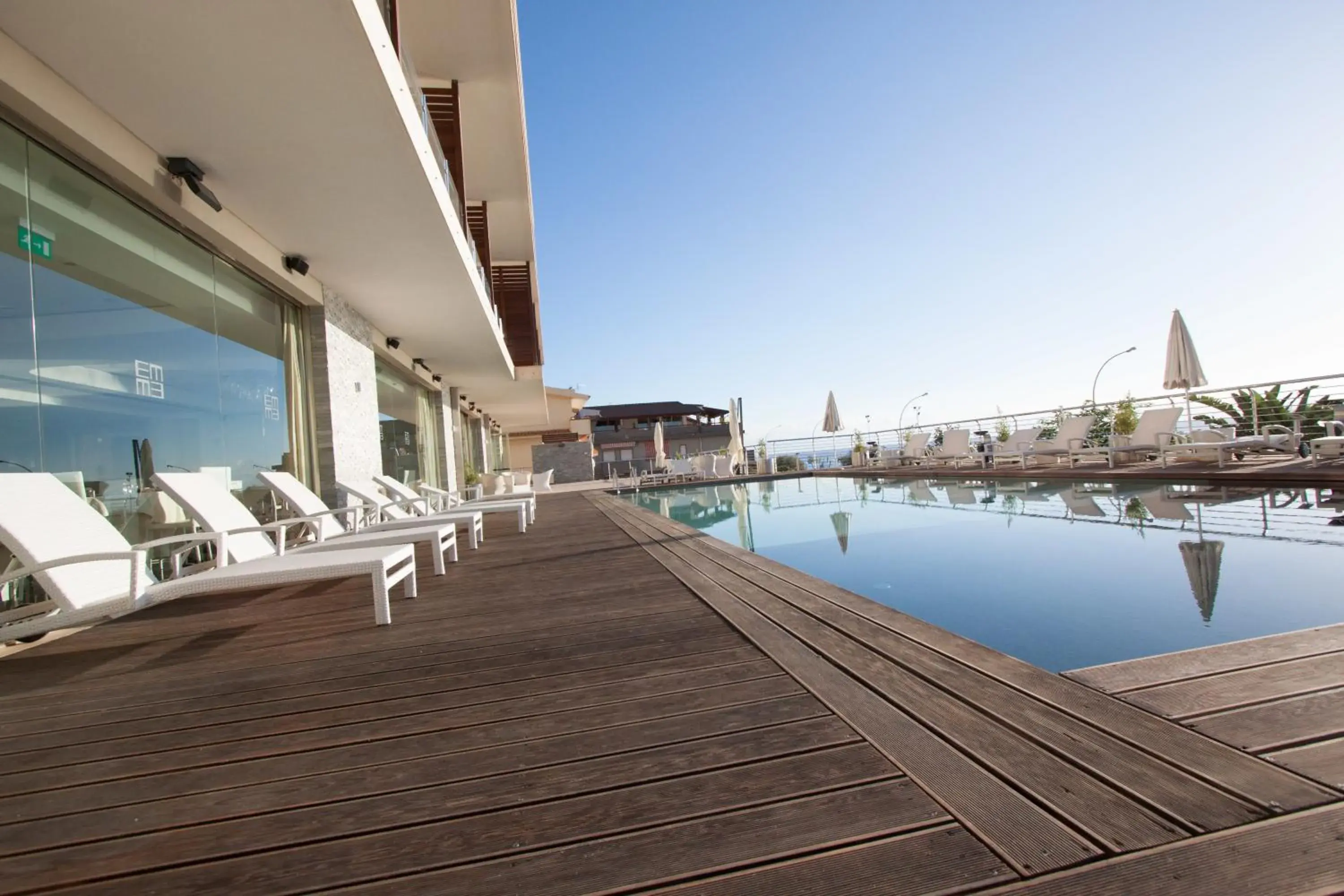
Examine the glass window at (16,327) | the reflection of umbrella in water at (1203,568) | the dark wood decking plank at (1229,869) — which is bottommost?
the reflection of umbrella in water at (1203,568)


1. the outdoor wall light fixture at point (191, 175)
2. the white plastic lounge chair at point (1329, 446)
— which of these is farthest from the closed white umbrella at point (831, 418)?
Result: the outdoor wall light fixture at point (191, 175)

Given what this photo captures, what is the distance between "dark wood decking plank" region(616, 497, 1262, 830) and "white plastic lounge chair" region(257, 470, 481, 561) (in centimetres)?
A: 336

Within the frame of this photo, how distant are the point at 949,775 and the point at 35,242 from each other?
181 inches

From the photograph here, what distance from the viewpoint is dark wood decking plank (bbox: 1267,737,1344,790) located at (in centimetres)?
115

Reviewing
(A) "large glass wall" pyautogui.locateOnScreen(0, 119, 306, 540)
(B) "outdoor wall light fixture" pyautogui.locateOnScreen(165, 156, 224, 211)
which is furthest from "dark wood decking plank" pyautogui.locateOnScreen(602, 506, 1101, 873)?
(B) "outdoor wall light fixture" pyautogui.locateOnScreen(165, 156, 224, 211)

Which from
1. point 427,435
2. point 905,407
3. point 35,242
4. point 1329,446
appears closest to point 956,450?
point 1329,446

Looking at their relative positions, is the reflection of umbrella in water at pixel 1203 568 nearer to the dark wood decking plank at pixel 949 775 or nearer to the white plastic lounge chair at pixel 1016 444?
the dark wood decking plank at pixel 949 775

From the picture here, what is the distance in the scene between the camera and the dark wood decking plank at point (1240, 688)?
1.46 metres

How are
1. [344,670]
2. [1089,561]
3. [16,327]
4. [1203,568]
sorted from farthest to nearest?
[1089,561] → [1203,568] → [16,327] → [344,670]

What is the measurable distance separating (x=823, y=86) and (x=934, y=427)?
776cm

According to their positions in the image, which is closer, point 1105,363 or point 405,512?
point 405,512

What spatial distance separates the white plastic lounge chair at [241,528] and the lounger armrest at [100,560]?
71cm

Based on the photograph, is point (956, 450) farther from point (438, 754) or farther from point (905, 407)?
point (905, 407)

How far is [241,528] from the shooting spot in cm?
368
